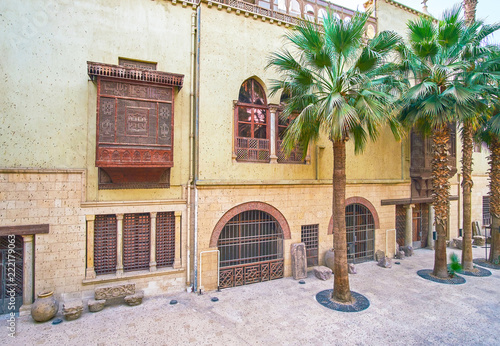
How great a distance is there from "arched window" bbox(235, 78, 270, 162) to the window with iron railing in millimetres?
3508

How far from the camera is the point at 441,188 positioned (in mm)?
10602

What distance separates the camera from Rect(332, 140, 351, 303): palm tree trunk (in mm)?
8555

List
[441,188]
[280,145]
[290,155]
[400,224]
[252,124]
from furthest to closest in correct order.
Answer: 1. [400,224]
2. [290,155]
3. [280,145]
4. [441,188]
5. [252,124]

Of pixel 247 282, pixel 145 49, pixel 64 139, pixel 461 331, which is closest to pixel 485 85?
pixel 461 331

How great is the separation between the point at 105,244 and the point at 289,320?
236 inches

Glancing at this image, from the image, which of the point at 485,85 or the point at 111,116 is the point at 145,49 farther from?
the point at 485,85

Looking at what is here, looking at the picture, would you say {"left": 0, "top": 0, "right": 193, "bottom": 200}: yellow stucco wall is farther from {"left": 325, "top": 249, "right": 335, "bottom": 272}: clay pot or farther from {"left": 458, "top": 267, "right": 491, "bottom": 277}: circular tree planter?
{"left": 458, "top": 267, "right": 491, "bottom": 277}: circular tree planter

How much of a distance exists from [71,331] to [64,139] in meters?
5.22

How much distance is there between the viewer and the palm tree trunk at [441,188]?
10.6 metres

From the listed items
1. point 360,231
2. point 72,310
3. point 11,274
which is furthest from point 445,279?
point 11,274

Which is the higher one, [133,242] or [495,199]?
[495,199]

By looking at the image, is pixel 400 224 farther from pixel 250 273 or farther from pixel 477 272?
pixel 250 273

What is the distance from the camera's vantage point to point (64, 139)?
27.0ft

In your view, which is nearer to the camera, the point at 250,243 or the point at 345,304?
the point at 345,304
